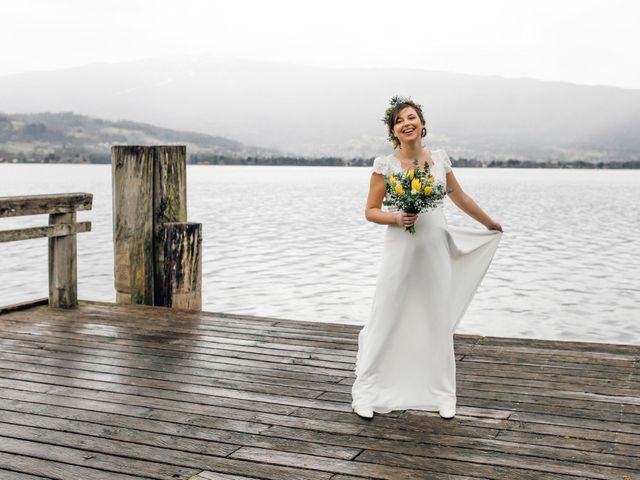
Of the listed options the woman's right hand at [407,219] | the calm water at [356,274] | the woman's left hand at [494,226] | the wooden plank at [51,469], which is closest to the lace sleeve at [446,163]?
the woman's right hand at [407,219]

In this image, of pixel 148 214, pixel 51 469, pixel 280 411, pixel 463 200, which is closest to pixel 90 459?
pixel 51 469

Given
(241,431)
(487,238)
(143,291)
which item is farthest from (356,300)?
(241,431)

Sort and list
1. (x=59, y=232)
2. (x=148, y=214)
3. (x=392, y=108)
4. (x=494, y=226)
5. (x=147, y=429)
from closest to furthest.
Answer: (x=147, y=429), (x=392, y=108), (x=494, y=226), (x=59, y=232), (x=148, y=214)

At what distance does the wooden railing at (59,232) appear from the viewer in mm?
7527

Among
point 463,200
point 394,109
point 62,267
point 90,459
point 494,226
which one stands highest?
point 394,109

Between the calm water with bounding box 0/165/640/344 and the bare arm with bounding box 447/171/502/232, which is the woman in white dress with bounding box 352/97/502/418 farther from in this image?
the calm water with bounding box 0/165/640/344

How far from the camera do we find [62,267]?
8.02 metres

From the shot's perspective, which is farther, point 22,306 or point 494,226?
point 22,306

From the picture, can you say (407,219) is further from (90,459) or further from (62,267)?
(62,267)

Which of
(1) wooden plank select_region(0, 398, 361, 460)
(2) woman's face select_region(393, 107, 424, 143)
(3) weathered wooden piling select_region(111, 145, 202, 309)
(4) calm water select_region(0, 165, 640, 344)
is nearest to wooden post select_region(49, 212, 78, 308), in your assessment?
(3) weathered wooden piling select_region(111, 145, 202, 309)

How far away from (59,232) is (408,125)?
4459 mm

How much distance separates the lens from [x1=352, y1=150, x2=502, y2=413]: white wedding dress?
498 centimetres

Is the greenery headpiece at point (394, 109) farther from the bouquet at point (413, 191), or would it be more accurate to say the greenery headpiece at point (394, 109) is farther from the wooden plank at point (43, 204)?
the wooden plank at point (43, 204)

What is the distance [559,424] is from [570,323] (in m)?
14.8
